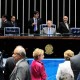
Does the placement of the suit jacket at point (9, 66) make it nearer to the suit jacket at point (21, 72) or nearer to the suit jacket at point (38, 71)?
the suit jacket at point (38, 71)

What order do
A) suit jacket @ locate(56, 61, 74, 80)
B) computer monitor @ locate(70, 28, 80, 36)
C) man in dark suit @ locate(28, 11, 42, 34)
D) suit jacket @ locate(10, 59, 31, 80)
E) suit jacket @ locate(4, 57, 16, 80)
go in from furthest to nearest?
man in dark suit @ locate(28, 11, 42, 34), computer monitor @ locate(70, 28, 80, 36), suit jacket @ locate(4, 57, 16, 80), suit jacket @ locate(56, 61, 74, 80), suit jacket @ locate(10, 59, 31, 80)

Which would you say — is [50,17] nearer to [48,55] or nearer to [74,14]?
[74,14]

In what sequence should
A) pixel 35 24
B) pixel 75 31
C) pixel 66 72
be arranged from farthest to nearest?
pixel 35 24 → pixel 75 31 → pixel 66 72

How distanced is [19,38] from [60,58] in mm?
1784

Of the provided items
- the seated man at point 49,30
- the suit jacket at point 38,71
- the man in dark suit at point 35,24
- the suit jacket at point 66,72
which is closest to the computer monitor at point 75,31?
the seated man at point 49,30

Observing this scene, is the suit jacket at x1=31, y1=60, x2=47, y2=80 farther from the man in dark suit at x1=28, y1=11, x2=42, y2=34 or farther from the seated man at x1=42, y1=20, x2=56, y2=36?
the man in dark suit at x1=28, y1=11, x2=42, y2=34

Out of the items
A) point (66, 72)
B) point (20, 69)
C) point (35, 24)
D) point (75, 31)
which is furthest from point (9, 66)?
point (35, 24)

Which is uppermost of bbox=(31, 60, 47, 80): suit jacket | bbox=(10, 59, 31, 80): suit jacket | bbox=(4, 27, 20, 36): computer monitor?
bbox=(4, 27, 20, 36): computer monitor

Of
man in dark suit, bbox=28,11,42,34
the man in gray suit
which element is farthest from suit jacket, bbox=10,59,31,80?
man in dark suit, bbox=28,11,42,34

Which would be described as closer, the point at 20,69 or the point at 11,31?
the point at 20,69

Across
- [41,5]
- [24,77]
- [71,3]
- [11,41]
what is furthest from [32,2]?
[24,77]

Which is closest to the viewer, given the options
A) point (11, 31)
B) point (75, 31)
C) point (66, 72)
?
point (66, 72)

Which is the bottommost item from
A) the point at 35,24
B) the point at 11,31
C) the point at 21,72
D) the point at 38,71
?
the point at 38,71

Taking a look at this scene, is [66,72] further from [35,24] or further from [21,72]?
[35,24]
